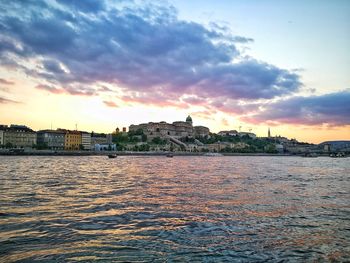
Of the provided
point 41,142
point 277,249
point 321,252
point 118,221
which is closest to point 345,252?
point 321,252

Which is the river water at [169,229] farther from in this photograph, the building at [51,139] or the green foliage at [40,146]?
the building at [51,139]

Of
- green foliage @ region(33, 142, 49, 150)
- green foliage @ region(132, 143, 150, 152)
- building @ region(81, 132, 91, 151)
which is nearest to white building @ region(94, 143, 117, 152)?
building @ region(81, 132, 91, 151)

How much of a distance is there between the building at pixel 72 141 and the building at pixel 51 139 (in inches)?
73.6

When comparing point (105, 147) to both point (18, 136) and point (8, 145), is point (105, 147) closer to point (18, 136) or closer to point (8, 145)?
point (18, 136)

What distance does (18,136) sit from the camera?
464ft

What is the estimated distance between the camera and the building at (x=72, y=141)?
158625mm

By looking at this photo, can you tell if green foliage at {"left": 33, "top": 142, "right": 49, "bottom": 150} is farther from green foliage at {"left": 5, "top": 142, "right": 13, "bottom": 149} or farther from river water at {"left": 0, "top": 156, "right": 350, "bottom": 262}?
river water at {"left": 0, "top": 156, "right": 350, "bottom": 262}

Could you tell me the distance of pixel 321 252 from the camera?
819cm

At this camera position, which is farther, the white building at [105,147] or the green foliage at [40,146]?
the white building at [105,147]

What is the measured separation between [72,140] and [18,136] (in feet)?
87.5

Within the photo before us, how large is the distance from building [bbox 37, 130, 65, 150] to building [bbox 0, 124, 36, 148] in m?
3.76

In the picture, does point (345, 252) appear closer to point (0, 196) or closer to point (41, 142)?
point (0, 196)

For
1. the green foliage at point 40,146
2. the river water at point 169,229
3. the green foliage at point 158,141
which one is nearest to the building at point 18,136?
the green foliage at point 40,146

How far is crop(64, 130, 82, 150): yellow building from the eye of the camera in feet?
521
